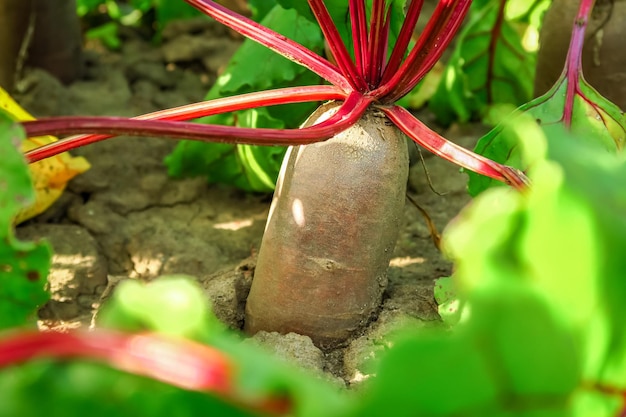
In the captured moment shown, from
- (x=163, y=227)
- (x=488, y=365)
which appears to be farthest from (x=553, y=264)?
(x=163, y=227)

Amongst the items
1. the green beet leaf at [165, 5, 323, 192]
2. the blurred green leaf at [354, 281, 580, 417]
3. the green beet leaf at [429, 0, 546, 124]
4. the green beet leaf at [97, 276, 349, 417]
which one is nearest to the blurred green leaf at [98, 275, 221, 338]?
the green beet leaf at [97, 276, 349, 417]

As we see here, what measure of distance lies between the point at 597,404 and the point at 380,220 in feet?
2.03

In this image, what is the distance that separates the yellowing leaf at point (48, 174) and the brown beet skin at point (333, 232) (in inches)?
24.4

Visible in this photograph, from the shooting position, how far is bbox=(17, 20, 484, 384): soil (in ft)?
4.10

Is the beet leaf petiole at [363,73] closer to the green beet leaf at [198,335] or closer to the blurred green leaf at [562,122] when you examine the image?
the blurred green leaf at [562,122]

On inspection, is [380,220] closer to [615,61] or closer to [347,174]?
[347,174]

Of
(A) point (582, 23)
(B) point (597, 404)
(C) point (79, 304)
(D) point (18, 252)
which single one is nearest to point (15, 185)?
(D) point (18, 252)

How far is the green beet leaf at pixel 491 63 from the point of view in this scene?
1.92 m

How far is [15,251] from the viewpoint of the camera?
2.58 feet

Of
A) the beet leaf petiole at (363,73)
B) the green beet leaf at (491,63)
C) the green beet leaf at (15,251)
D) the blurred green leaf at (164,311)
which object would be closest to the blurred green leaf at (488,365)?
the blurred green leaf at (164,311)

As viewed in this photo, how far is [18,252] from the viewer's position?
0.79 metres

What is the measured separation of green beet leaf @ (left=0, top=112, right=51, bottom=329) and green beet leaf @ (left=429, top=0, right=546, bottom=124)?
1.39 metres

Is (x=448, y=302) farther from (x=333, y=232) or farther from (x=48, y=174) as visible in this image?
(x=48, y=174)

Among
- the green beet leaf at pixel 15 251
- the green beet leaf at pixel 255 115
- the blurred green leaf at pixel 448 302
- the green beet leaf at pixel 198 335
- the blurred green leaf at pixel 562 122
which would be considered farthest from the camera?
the green beet leaf at pixel 255 115
